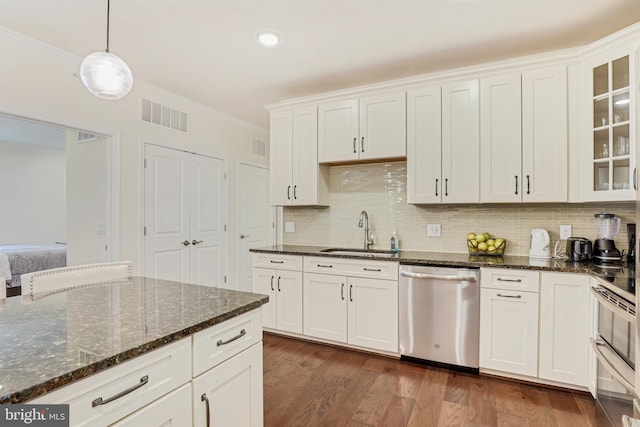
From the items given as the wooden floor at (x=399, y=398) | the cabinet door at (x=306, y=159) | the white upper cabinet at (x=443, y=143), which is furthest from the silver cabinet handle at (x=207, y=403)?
the cabinet door at (x=306, y=159)

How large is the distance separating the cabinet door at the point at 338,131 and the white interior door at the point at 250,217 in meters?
Answer: 1.72

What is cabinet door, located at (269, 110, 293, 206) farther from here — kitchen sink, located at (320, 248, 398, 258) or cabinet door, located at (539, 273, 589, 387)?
cabinet door, located at (539, 273, 589, 387)

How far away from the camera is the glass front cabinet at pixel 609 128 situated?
220 cm

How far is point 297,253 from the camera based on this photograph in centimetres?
321

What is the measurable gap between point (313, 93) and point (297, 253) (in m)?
1.79

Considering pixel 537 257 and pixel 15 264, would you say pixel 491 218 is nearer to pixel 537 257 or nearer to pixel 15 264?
pixel 537 257

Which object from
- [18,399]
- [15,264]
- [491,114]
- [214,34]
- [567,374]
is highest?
[214,34]

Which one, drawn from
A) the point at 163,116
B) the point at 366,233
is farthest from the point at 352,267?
the point at 163,116

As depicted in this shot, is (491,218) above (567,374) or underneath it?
above

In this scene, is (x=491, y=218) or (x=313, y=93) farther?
(x=313, y=93)

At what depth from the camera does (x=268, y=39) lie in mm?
2496

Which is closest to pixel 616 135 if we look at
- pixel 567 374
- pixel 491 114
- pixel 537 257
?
pixel 491 114

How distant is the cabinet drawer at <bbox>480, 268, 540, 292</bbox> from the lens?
2357mm

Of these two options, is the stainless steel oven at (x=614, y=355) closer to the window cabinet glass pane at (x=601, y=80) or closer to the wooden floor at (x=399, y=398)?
the wooden floor at (x=399, y=398)
